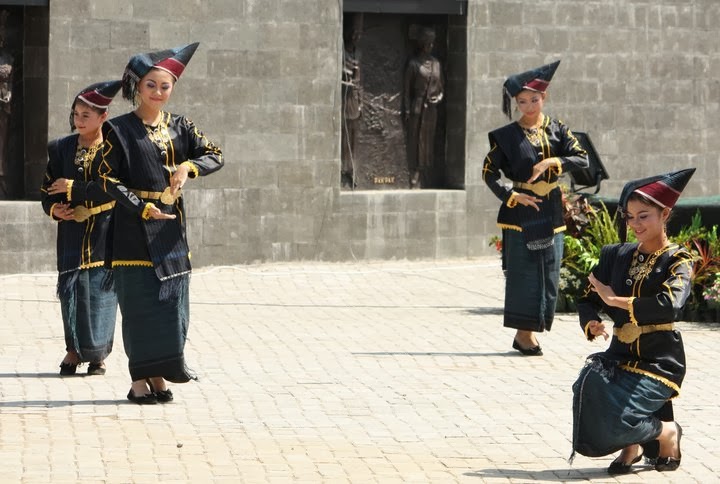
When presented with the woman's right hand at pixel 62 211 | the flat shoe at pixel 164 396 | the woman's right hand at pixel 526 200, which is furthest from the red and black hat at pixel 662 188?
the woman's right hand at pixel 62 211

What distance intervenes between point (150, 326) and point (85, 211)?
1443mm

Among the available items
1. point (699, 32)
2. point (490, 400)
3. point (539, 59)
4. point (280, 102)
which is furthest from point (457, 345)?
point (699, 32)

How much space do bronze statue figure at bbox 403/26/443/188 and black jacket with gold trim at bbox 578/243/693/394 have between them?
11.0 metres

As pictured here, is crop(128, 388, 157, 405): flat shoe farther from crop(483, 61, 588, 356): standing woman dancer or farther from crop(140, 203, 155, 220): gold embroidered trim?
crop(483, 61, 588, 356): standing woman dancer

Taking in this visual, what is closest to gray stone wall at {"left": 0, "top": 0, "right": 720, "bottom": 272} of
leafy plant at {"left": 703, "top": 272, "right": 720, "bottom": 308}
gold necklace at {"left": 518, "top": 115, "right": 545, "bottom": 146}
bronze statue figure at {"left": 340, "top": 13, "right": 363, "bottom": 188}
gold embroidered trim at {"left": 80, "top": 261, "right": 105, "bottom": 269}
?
bronze statue figure at {"left": 340, "top": 13, "right": 363, "bottom": 188}

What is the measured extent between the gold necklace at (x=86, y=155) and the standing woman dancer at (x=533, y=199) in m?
2.95

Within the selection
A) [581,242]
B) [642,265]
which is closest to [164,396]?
[642,265]

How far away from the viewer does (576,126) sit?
1969 centimetres

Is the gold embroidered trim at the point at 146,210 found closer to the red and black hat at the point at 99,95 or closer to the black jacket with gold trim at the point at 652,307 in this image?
the red and black hat at the point at 99,95

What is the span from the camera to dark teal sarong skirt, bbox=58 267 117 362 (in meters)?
10.7

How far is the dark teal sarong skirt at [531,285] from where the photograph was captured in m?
11.9

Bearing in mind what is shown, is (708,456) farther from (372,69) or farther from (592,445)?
(372,69)

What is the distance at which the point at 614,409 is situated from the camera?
7676 mm

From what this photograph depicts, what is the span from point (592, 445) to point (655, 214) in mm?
1137
